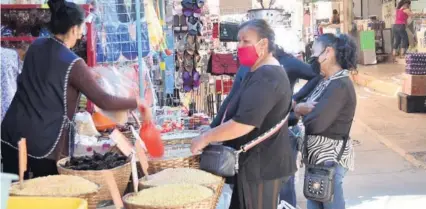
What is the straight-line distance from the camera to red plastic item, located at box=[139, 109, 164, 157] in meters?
3.36

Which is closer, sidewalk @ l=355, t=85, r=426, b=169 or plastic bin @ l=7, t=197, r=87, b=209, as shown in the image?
plastic bin @ l=7, t=197, r=87, b=209

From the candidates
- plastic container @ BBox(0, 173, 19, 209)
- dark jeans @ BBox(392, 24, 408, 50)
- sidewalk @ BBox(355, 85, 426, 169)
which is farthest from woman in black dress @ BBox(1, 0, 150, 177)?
dark jeans @ BBox(392, 24, 408, 50)

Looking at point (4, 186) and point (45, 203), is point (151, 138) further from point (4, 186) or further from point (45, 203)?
point (4, 186)

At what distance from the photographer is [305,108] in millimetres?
4434

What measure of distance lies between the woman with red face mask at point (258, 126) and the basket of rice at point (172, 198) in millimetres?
588

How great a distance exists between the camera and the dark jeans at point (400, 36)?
18031 mm

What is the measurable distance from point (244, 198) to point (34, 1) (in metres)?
3.69

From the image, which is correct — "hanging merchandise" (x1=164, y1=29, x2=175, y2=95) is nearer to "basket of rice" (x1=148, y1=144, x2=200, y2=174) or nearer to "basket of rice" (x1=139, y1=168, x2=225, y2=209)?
"basket of rice" (x1=148, y1=144, x2=200, y2=174)

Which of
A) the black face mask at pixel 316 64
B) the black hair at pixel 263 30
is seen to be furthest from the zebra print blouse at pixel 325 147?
the black hair at pixel 263 30

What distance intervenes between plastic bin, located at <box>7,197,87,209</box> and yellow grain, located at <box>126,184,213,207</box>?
40 cm

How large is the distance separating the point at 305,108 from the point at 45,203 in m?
2.51

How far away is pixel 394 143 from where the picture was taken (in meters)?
8.98

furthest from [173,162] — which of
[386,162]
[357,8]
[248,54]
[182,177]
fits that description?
[357,8]

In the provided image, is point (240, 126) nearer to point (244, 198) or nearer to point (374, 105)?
point (244, 198)
